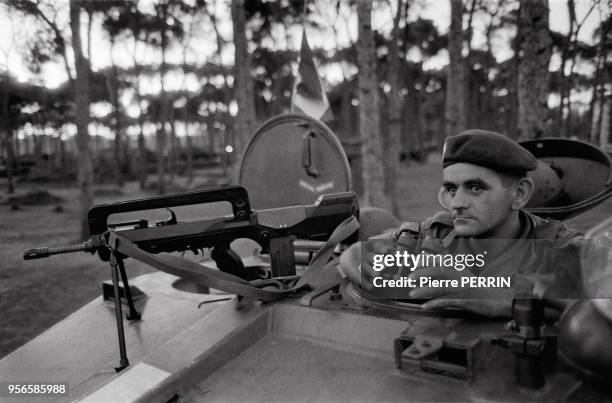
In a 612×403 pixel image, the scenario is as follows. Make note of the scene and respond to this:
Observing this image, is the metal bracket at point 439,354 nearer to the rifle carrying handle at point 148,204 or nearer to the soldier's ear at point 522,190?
the soldier's ear at point 522,190

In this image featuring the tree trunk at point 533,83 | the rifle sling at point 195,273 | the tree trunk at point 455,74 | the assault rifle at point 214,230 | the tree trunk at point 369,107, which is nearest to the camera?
the rifle sling at point 195,273

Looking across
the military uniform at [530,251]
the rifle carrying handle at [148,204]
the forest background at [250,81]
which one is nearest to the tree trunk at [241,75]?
the forest background at [250,81]

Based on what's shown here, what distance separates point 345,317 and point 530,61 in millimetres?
4252

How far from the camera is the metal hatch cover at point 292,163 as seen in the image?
4.04 meters

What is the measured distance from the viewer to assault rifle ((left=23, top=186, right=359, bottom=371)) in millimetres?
2619

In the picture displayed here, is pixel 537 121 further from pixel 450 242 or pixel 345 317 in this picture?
pixel 345 317

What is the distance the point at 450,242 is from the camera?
2.39 meters

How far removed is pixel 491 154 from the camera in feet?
7.06

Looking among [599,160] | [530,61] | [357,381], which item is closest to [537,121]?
[530,61]

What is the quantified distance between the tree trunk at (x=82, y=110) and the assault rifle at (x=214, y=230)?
6.81 m

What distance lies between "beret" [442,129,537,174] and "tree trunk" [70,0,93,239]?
803 cm

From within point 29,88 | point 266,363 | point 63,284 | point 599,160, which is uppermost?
point 29,88

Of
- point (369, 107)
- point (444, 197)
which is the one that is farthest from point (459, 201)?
point (369, 107)

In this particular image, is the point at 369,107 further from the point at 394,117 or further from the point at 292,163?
the point at 292,163
